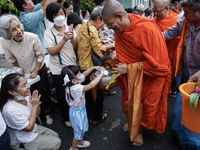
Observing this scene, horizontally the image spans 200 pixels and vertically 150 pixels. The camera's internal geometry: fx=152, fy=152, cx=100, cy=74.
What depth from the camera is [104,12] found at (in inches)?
71.6

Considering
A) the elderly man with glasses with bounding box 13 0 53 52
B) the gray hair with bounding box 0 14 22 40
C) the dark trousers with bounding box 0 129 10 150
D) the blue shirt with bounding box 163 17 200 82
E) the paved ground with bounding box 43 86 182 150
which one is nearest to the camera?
the dark trousers with bounding box 0 129 10 150

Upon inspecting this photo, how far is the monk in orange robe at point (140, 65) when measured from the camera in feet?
5.97

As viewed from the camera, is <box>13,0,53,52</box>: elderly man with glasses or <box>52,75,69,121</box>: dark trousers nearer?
<box>52,75,69,121</box>: dark trousers

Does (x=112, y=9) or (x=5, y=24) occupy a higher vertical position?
(x=112, y=9)

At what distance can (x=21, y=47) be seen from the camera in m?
2.50

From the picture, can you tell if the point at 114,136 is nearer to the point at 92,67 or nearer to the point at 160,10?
the point at 92,67

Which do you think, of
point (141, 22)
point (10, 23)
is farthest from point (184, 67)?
point (10, 23)

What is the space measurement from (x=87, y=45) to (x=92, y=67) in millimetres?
502

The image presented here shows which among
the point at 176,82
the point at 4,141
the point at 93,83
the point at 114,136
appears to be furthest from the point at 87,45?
the point at 176,82

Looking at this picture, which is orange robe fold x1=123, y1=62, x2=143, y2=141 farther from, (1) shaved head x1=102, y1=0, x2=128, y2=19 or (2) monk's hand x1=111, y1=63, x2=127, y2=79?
(1) shaved head x1=102, y1=0, x2=128, y2=19

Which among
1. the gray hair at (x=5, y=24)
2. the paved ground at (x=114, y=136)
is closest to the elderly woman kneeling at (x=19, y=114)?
the paved ground at (x=114, y=136)

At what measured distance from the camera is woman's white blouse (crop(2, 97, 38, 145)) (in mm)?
1716

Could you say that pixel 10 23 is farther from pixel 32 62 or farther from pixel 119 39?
pixel 119 39

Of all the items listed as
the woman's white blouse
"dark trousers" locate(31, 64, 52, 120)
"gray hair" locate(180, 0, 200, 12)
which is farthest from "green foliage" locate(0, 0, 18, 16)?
"gray hair" locate(180, 0, 200, 12)
